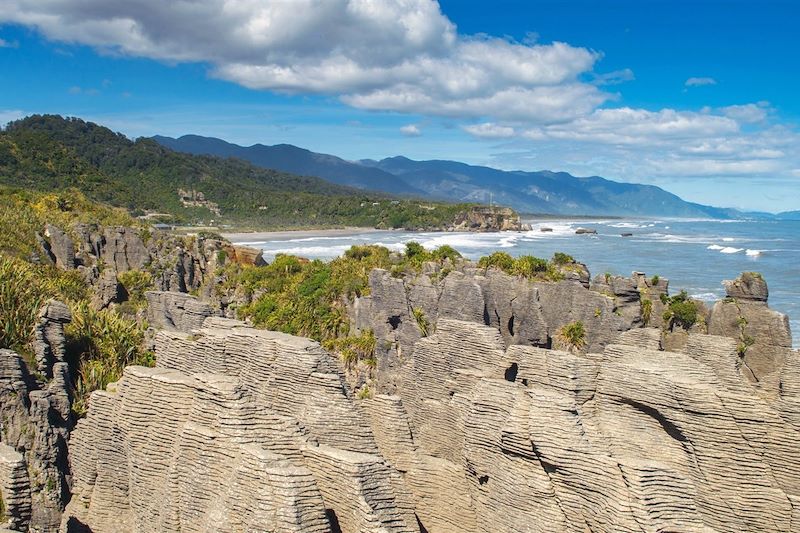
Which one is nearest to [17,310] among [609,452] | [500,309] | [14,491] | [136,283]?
[14,491]

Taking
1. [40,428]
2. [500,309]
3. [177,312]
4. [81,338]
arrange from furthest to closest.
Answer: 1. [500,309]
2. [177,312]
3. [81,338]
4. [40,428]

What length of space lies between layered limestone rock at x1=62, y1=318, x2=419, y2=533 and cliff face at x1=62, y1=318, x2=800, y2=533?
20mm

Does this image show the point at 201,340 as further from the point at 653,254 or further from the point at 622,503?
the point at 653,254

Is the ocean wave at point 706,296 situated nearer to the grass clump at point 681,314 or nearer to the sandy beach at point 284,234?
the grass clump at point 681,314

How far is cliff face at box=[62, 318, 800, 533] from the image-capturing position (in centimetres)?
661

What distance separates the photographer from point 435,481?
8430 mm

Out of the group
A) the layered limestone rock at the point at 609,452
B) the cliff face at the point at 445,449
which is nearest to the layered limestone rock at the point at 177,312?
the cliff face at the point at 445,449

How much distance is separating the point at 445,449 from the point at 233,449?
3591 millimetres

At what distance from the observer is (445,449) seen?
957cm

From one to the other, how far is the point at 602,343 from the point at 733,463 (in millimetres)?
13637

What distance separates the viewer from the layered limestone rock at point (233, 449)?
657cm

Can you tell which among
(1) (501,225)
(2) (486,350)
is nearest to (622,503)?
(2) (486,350)

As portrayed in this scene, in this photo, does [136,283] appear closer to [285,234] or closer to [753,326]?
[753,326]

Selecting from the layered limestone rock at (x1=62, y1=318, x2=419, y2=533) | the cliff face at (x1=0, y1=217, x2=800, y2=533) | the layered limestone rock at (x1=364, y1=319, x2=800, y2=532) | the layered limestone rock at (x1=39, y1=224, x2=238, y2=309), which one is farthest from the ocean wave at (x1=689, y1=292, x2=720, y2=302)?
the layered limestone rock at (x1=62, y1=318, x2=419, y2=533)
